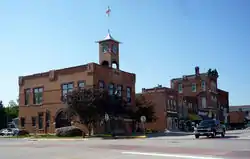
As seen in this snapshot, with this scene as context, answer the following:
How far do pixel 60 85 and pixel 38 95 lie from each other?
219 inches

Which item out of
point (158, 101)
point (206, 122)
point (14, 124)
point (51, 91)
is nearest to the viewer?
point (206, 122)

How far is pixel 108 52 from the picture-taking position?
53.3 meters

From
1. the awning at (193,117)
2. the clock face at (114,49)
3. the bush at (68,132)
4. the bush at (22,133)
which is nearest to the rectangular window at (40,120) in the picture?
the bush at (22,133)

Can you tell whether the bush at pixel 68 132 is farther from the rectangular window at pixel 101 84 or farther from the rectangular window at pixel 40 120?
the rectangular window at pixel 40 120

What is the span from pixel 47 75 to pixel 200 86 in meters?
37.7

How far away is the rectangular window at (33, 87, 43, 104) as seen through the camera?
55.4 m

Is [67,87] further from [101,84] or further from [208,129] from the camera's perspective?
[208,129]

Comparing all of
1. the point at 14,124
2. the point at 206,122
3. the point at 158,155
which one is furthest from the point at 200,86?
the point at 158,155

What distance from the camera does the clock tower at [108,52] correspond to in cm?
5328

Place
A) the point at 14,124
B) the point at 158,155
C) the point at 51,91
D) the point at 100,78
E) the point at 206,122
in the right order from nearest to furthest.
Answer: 1. the point at 158,155
2. the point at 206,122
3. the point at 100,78
4. the point at 51,91
5. the point at 14,124

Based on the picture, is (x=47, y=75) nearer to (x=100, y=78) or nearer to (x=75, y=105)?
(x=100, y=78)

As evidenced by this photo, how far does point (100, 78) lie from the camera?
49906 mm

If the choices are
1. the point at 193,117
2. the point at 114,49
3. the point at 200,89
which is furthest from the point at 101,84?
the point at 200,89

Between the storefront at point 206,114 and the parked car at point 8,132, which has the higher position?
the storefront at point 206,114
